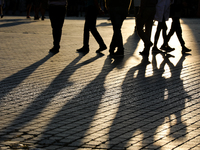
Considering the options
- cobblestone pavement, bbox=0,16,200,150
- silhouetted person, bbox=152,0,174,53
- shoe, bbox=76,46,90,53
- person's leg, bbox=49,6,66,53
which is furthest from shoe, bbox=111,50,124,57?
person's leg, bbox=49,6,66,53

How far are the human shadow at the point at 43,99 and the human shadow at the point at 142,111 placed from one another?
2.88 feet

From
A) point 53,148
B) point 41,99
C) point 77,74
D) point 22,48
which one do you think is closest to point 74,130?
point 53,148

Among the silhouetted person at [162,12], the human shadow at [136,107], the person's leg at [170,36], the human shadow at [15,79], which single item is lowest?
the human shadow at [15,79]

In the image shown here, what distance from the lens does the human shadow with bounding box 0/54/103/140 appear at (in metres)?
4.25

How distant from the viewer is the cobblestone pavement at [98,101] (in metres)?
3.83

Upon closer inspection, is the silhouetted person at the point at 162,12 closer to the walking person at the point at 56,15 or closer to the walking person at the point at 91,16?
the walking person at the point at 91,16

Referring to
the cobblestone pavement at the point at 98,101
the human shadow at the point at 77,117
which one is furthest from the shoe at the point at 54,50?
the human shadow at the point at 77,117

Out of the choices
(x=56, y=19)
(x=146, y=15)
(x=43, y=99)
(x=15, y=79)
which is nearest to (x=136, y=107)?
(x=43, y=99)

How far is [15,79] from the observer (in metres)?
6.48

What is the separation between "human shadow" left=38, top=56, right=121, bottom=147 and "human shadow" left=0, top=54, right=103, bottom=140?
0.26m

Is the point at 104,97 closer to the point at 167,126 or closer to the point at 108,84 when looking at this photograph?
the point at 108,84

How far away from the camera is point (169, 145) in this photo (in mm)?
3689

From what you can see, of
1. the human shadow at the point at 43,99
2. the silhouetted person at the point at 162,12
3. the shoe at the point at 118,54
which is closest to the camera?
the human shadow at the point at 43,99

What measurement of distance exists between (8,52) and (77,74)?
9.38 ft
